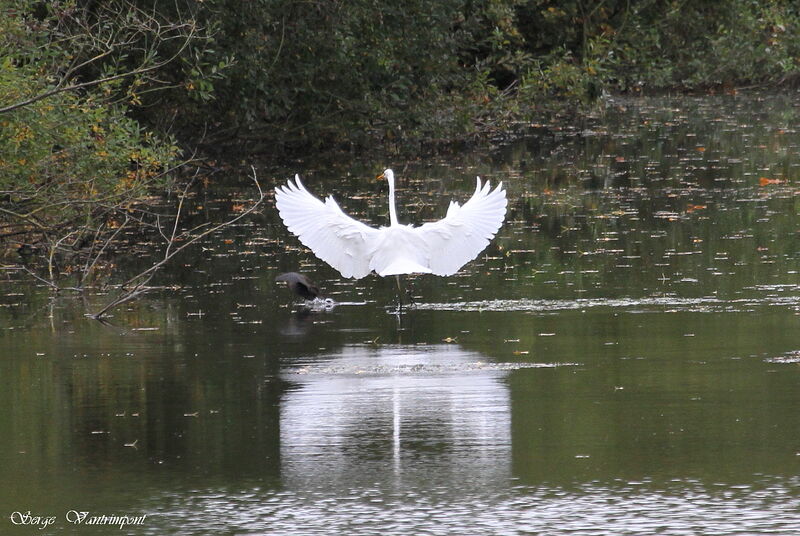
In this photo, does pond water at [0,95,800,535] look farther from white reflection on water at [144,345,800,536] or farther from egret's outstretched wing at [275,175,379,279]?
egret's outstretched wing at [275,175,379,279]

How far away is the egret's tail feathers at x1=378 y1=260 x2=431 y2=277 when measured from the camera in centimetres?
1243

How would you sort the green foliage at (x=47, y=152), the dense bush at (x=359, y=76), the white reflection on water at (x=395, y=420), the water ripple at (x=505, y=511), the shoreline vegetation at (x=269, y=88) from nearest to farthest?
the water ripple at (x=505, y=511)
the white reflection on water at (x=395, y=420)
the green foliage at (x=47, y=152)
the shoreline vegetation at (x=269, y=88)
the dense bush at (x=359, y=76)

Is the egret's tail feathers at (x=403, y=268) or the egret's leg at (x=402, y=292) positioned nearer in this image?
the egret's tail feathers at (x=403, y=268)

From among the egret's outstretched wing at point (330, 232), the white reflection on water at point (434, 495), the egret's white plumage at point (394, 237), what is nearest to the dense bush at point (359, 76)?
the egret's outstretched wing at point (330, 232)

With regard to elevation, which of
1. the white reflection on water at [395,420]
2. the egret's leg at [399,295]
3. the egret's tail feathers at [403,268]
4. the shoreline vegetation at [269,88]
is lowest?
the white reflection on water at [395,420]

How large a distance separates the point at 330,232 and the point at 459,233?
1.12 meters

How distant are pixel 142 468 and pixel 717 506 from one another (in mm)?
2784

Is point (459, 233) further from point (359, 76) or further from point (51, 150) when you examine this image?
point (359, 76)

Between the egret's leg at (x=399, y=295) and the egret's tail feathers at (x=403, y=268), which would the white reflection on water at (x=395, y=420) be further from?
the egret's leg at (x=399, y=295)

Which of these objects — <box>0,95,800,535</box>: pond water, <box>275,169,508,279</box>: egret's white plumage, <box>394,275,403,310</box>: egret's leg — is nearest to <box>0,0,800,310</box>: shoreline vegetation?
<box>0,95,800,535</box>: pond water

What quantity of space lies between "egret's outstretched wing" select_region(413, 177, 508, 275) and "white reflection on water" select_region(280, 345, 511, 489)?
240cm

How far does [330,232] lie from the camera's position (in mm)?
13352

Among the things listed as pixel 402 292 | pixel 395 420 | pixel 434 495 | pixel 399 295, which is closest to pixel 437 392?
pixel 395 420

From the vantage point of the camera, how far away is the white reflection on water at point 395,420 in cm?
736
